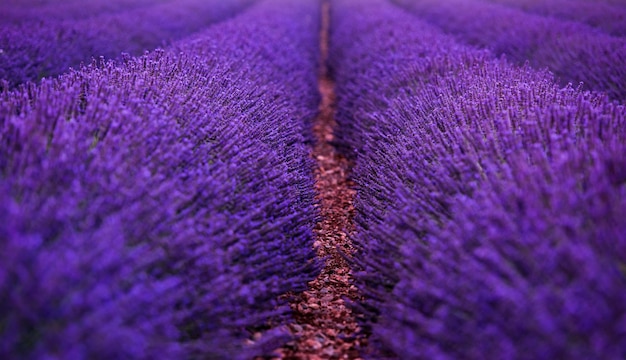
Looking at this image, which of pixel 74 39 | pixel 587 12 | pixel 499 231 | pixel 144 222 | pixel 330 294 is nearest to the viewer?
pixel 499 231

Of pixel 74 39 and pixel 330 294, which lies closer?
pixel 330 294

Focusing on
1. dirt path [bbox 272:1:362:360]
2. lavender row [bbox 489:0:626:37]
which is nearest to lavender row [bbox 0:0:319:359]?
dirt path [bbox 272:1:362:360]

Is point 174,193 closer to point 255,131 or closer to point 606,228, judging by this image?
Result: point 255,131

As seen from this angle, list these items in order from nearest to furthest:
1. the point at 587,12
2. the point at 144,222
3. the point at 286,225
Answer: the point at 144,222 → the point at 286,225 → the point at 587,12

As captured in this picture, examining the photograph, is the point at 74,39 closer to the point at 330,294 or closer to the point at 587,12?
the point at 330,294

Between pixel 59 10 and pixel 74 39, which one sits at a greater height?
pixel 59 10

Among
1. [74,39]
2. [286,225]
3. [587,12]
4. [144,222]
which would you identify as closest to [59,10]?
[74,39]

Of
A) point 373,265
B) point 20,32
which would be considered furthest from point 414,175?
point 20,32
